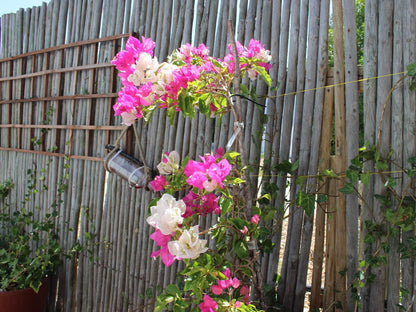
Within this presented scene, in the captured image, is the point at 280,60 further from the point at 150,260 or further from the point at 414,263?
the point at 150,260

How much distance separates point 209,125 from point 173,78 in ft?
3.16

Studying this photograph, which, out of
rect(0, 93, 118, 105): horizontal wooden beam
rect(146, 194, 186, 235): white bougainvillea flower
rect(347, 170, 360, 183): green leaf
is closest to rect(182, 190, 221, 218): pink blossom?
rect(146, 194, 186, 235): white bougainvillea flower

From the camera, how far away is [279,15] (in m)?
2.33

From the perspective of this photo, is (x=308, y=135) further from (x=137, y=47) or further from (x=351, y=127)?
(x=137, y=47)

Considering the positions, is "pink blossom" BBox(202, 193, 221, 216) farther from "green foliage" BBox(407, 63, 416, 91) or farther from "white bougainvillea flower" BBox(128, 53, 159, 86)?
"green foliage" BBox(407, 63, 416, 91)

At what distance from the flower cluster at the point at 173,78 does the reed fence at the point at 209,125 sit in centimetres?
40

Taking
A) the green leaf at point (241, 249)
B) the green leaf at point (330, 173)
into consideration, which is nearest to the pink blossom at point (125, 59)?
the green leaf at point (241, 249)

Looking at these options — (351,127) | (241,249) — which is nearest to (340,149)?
(351,127)

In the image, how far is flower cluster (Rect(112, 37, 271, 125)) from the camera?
170 cm

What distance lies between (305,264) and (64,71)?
109 inches

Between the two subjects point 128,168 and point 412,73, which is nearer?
point 412,73

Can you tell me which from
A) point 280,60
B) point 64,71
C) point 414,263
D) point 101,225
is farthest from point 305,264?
point 64,71

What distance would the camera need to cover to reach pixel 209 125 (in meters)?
2.63

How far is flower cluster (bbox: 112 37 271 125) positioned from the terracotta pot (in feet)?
7.91
